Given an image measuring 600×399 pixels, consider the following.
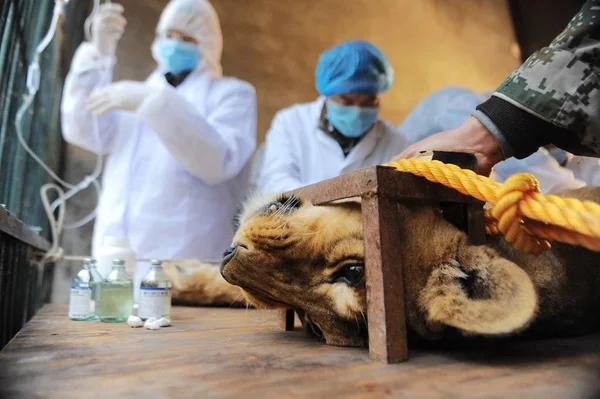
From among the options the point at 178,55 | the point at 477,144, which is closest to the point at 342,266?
the point at 477,144

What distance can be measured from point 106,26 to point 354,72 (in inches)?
65.0

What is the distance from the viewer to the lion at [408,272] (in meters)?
0.88

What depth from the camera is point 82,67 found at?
109 inches

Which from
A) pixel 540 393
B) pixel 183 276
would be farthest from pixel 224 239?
Result: pixel 540 393

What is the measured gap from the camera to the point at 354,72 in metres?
2.66

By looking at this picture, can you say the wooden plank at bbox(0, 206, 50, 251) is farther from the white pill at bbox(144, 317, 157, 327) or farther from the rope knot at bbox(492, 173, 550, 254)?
the rope knot at bbox(492, 173, 550, 254)

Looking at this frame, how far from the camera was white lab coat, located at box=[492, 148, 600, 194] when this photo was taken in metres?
2.21

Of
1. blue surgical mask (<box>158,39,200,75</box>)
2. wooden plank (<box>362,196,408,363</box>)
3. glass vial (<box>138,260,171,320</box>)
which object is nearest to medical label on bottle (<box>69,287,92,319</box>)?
glass vial (<box>138,260,171,320</box>)

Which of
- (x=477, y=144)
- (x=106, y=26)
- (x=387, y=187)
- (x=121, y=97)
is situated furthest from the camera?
(x=106, y=26)

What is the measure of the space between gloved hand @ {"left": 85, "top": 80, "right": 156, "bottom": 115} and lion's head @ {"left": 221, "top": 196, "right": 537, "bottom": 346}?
1.84 meters

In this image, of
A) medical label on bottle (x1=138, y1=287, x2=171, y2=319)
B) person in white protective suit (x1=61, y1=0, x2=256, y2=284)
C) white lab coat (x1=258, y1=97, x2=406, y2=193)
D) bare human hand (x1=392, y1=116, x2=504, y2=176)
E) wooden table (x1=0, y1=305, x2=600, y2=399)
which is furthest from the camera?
white lab coat (x1=258, y1=97, x2=406, y2=193)

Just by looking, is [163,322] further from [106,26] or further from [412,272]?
[106,26]

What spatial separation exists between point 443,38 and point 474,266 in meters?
4.83

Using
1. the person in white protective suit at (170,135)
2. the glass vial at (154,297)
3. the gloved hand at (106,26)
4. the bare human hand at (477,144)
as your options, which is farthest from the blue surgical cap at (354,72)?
the glass vial at (154,297)
